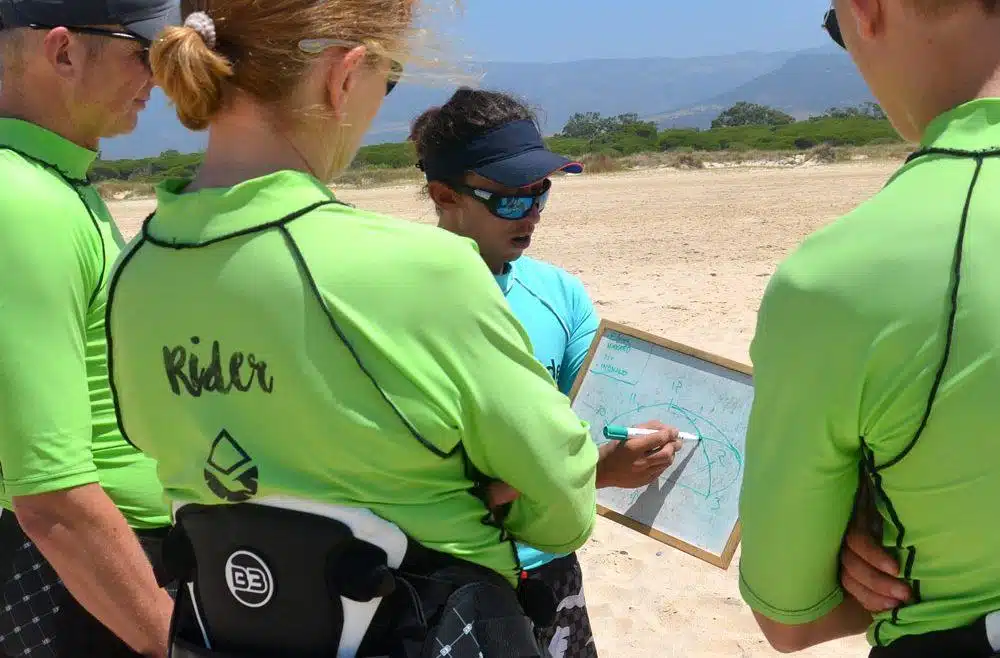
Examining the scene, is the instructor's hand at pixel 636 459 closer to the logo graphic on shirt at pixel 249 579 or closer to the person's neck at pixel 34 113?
the logo graphic on shirt at pixel 249 579

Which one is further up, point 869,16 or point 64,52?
point 869,16

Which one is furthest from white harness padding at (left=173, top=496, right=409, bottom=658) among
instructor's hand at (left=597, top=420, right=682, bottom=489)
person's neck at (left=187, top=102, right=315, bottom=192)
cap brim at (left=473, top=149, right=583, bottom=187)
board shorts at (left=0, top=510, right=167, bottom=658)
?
cap brim at (left=473, top=149, right=583, bottom=187)

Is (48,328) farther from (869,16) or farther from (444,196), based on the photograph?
(869,16)

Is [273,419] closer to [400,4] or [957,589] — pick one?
[400,4]

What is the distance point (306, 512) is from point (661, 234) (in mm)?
16570

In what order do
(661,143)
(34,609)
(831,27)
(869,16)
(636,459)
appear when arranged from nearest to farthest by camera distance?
(869,16), (831,27), (34,609), (636,459), (661,143)

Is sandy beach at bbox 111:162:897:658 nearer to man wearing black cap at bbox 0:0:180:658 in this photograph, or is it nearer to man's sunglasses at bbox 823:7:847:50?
man wearing black cap at bbox 0:0:180:658

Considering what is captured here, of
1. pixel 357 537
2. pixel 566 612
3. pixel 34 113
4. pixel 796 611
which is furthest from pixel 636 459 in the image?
pixel 34 113

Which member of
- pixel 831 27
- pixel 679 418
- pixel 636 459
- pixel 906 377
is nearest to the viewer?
pixel 906 377

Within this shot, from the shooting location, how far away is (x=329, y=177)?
1662mm

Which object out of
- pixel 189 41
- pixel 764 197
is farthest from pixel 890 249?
pixel 764 197

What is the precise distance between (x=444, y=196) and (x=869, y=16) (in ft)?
5.75

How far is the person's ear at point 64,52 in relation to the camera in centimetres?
214

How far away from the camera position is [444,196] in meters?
3.00
